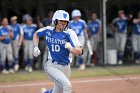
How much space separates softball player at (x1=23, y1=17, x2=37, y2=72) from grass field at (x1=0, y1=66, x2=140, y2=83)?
0.43 meters

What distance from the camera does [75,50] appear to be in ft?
22.6

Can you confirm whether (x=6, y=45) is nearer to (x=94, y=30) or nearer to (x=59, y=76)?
(x=94, y=30)

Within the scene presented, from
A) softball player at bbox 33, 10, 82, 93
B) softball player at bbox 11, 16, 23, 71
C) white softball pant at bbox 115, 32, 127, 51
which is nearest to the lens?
softball player at bbox 33, 10, 82, 93

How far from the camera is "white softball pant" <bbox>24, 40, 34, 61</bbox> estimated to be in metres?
13.5

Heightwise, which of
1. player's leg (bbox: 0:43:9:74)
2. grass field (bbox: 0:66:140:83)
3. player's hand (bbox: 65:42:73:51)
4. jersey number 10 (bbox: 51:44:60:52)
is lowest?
grass field (bbox: 0:66:140:83)

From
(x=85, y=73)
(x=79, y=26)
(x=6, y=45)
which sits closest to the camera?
(x=85, y=73)

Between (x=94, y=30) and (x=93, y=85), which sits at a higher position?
(x=94, y=30)

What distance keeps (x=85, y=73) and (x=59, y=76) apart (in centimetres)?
552

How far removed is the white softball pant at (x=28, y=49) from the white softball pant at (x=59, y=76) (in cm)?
597

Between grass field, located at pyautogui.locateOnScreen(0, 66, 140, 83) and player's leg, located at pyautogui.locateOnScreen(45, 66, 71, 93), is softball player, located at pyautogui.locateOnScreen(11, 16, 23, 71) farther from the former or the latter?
player's leg, located at pyautogui.locateOnScreen(45, 66, 71, 93)

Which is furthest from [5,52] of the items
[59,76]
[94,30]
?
[59,76]

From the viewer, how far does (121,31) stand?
1445cm

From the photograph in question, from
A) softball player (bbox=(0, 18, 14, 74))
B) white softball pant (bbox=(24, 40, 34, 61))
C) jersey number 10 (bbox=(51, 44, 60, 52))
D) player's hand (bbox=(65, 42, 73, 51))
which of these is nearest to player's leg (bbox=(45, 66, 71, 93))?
jersey number 10 (bbox=(51, 44, 60, 52))

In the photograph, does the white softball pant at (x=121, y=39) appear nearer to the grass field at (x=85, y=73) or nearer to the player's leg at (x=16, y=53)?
the grass field at (x=85, y=73)
